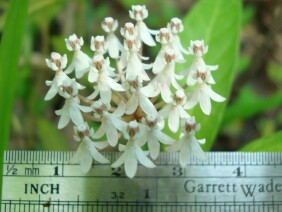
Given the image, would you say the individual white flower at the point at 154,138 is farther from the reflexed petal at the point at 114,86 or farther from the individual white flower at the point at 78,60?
the individual white flower at the point at 78,60

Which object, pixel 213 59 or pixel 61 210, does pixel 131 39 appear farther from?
pixel 61 210

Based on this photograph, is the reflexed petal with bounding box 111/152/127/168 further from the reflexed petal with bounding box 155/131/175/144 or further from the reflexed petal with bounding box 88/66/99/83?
the reflexed petal with bounding box 88/66/99/83

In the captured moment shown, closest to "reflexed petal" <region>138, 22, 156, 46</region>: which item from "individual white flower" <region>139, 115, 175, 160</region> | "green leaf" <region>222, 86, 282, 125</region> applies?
"individual white flower" <region>139, 115, 175, 160</region>

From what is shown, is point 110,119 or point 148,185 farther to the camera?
point 148,185

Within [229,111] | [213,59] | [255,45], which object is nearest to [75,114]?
[213,59]

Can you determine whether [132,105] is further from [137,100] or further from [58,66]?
[58,66]

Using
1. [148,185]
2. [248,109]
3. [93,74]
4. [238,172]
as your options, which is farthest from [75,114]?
[248,109]

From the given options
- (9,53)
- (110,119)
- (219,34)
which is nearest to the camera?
(9,53)

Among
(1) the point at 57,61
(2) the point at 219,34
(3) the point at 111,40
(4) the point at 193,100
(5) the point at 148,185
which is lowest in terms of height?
(5) the point at 148,185
